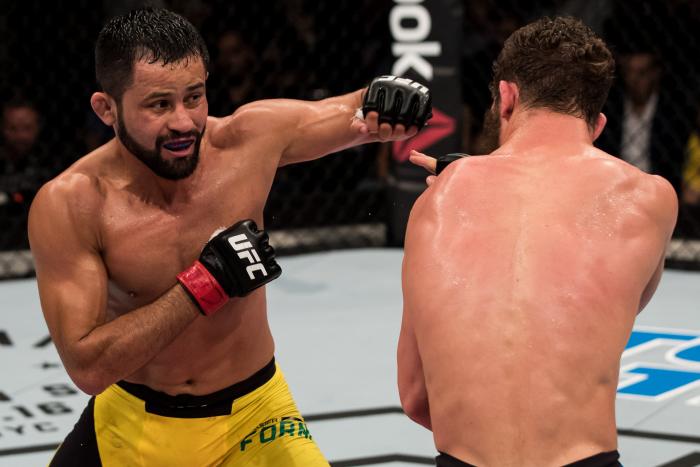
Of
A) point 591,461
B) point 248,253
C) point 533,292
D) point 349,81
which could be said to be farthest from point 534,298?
point 349,81

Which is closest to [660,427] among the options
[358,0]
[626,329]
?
[626,329]

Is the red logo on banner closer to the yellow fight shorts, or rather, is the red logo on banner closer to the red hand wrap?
the yellow fight shorts

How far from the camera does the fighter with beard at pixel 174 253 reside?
209 cm

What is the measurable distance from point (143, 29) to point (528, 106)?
76 cm

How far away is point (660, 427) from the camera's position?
3182 mm

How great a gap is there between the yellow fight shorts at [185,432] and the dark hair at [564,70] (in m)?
0.85

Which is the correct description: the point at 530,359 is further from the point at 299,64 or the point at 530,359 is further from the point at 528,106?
the point at 299,64

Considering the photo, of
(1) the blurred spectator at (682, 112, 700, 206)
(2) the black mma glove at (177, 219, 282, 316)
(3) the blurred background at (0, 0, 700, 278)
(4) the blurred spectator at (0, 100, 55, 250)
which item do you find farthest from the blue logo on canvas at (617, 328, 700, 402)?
(4) the blurred spectator at (0, 100, 55, 250)

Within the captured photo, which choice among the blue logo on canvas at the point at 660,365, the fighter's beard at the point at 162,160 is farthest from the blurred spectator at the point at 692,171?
the fighter's beard at the point at 162,160

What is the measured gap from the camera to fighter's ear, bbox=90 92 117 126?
220 cm

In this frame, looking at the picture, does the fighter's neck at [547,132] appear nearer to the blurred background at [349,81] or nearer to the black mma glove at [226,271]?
the black mma glove at [226,271]

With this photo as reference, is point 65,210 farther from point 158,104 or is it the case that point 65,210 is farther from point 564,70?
point 564,70

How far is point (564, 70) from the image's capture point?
5.75ft

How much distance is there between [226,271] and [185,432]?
37 centimetres
